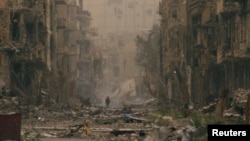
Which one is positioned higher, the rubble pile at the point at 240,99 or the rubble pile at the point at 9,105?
the rubble pile at the point at 240,99

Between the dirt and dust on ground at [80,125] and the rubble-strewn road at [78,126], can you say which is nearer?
the dirt and dust on ground at [80,125]

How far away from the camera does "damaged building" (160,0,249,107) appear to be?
124 ft

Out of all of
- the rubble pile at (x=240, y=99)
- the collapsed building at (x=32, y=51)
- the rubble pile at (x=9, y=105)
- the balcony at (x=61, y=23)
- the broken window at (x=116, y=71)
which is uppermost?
the balcony at (x=61, y=23)

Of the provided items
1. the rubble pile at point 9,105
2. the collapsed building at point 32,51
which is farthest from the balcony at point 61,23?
the rubble pile at point 9,105

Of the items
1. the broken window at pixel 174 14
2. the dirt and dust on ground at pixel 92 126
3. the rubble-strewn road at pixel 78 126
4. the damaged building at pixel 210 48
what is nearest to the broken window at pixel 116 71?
the broken window at pixel 174 14

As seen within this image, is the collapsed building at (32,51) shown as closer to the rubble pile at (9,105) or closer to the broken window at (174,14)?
the rubble pile at (9,105)

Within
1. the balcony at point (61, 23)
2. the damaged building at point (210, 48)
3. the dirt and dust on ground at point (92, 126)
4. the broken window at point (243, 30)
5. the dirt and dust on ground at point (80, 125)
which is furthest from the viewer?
the balcony at point (61, 23)

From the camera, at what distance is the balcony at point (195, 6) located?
4678 centimetres

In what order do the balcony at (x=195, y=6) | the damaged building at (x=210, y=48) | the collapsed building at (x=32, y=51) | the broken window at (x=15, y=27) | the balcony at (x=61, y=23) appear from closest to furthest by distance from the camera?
the damaged building at (x=210, y=48) → the collapsed building at (x=32, y=51) → the balcony at (x=195, y=6) → the broken window at (x=15, y=27) → the balcony at (x=61, y=23)

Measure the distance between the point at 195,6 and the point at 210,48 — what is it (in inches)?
248

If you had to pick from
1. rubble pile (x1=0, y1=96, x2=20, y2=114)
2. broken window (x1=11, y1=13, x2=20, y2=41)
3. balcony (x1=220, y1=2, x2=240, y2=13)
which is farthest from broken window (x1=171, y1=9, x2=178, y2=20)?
rubble pile (x1=0, y1=96, x2=20, y2=114)

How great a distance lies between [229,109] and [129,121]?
633 cm

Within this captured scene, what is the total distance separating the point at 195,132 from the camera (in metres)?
19.4

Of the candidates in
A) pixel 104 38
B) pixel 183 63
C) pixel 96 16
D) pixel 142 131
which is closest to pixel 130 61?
pixel 104 38
